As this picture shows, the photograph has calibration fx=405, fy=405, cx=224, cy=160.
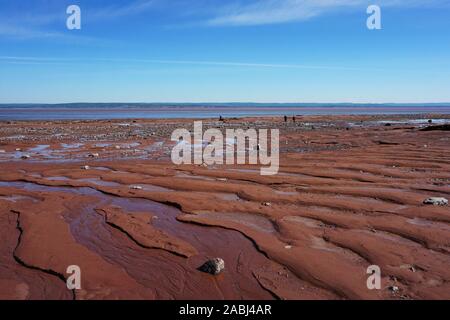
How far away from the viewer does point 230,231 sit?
6668 millimetres

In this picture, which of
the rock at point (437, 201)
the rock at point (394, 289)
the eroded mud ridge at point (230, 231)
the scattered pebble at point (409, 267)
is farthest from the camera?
the rock at point (437, 201)

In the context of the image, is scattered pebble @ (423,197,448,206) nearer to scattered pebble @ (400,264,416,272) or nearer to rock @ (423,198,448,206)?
rock @ (423,198,448,206)

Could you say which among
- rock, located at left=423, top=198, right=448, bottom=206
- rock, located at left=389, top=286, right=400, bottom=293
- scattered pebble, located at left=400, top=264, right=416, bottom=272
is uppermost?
rock, located at left=423, top=198, right=448, bottom=206

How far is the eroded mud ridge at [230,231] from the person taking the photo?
4750 millimetres

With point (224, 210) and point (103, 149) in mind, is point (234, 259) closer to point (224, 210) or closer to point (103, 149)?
point (224, 210)

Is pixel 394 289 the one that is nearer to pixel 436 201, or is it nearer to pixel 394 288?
pixel 394 288

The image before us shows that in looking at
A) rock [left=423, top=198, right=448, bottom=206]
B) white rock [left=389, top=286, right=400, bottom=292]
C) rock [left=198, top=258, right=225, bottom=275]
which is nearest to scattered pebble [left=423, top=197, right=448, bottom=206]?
rock [left=423, top=198, right=448, bottom=206]

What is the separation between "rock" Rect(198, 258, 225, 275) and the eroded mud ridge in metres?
0.11

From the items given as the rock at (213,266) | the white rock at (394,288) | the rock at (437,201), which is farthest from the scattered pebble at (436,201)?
the rock at (213,266)

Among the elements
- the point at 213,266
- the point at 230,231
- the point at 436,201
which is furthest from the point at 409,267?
the point at 436,201

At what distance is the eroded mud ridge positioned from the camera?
475 cm

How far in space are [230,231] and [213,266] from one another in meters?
1.62

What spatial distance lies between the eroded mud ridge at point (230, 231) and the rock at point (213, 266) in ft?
0.36

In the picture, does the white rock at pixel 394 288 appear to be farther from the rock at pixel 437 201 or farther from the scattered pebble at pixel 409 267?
the rock at pixel 437 201
